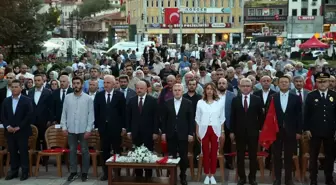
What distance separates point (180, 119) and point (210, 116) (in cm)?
51

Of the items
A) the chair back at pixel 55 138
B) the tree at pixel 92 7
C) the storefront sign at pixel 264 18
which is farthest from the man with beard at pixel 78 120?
the tree at pixel 92 7

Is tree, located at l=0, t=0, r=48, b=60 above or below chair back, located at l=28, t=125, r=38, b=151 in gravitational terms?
above

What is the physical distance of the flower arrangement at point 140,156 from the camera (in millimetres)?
7844

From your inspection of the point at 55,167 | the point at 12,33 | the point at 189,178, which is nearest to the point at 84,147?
the point at 55,167

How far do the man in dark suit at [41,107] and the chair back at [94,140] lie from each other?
112cm

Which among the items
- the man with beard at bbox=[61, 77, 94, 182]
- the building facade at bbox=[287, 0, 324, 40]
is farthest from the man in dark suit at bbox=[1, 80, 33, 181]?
the building facade at bbox=[287, 0, 324, 40]

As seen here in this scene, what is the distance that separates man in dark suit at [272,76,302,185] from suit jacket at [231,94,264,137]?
324mm

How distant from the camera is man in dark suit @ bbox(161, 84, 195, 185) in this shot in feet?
26.9

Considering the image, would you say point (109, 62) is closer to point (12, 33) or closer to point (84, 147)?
point (12, 33)

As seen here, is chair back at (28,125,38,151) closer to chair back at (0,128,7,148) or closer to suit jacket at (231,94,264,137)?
chair back at (0,128,7,148)

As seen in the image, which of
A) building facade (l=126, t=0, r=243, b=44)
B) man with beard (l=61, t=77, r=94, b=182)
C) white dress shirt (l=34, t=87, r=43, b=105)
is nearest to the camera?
man with beard (l=61, t=77, r=94, b=182)

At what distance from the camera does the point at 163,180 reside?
8.12 meters

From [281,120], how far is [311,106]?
560mm

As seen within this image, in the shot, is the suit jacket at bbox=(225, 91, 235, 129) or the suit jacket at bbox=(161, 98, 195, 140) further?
the suit jacket at bbox=(225, 91, 235, 129)
